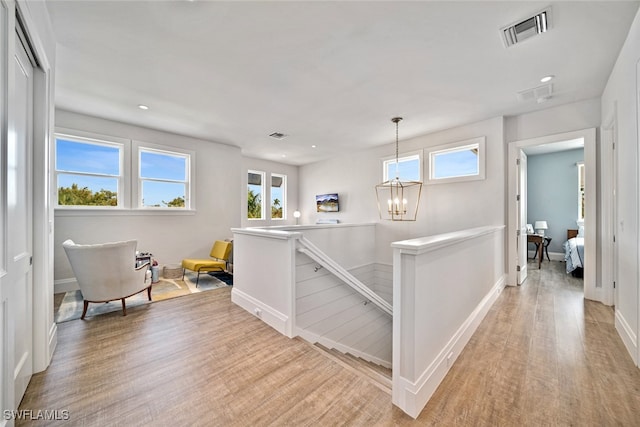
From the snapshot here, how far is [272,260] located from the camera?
2.90 metres

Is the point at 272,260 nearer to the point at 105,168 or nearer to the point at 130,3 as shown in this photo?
the point at 130,3

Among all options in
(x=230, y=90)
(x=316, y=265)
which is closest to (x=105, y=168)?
(x=230, y=90)

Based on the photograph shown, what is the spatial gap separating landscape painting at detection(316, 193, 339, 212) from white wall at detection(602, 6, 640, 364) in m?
5.04

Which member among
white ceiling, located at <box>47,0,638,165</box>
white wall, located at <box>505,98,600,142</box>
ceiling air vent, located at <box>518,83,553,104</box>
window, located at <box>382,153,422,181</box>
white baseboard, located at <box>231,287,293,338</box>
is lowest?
white baseboard, located at <box>231,287,293,338</box>

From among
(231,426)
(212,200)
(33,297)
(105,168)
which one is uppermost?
(105,168)

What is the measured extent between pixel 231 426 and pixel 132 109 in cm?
445

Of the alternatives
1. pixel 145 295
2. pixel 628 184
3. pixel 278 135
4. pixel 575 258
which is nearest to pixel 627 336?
pixel 628 184

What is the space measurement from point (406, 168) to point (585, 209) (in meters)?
2.93

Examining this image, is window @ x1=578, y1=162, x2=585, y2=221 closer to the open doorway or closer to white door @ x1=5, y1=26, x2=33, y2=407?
the open doorway

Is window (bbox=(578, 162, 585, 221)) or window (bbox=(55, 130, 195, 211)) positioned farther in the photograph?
window (bbox=(578, 162, 585, 221))

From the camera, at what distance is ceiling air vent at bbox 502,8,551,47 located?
6.72 feet

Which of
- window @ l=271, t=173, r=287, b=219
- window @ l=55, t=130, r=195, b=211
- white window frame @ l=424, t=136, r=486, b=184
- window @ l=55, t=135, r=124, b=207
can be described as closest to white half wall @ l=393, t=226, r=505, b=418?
white window frame @ l=424, t=136, r=486, b=184

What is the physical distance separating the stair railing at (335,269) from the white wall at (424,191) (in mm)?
2165

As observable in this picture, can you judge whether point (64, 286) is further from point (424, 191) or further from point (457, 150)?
point (457, 150)
